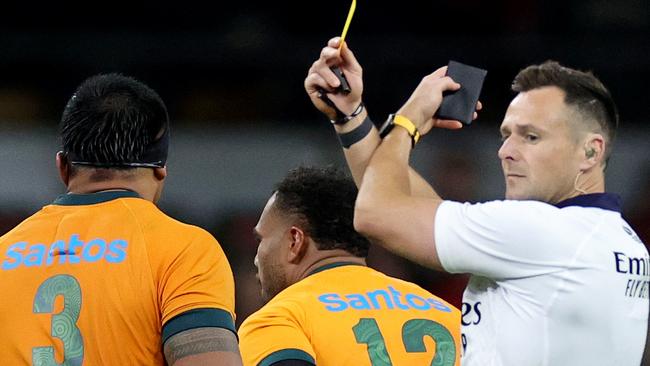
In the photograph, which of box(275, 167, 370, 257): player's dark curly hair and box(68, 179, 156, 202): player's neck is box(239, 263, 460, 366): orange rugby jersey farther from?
box(68, 179, 156, 202): player's neck

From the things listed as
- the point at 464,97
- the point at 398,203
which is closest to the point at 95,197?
the point at 398,203

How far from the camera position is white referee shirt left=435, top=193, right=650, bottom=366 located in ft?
10.4

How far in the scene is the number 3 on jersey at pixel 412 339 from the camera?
12.2 feet

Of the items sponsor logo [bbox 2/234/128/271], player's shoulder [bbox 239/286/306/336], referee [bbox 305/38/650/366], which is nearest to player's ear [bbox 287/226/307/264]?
player's shoulder [bbox 239/286/306/336]

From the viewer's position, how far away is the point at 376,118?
871cm

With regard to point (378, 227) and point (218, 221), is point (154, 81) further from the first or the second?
point (378, 227)

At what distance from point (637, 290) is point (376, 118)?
5.48 metres

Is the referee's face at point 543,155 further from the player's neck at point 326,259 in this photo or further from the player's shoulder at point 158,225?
the player's neck at point 326,259

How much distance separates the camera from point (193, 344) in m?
3.18

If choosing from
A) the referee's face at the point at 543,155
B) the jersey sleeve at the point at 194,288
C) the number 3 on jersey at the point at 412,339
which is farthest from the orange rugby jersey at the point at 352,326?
the referee's face at the point at 543,155

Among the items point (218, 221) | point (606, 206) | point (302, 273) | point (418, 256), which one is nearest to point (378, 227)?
point (418, 256)

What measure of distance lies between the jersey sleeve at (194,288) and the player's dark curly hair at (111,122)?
301mm

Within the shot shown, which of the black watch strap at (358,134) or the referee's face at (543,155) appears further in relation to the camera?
the black watch strap at (358,134)

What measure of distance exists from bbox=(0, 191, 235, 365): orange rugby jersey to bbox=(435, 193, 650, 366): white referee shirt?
25.2 inches
